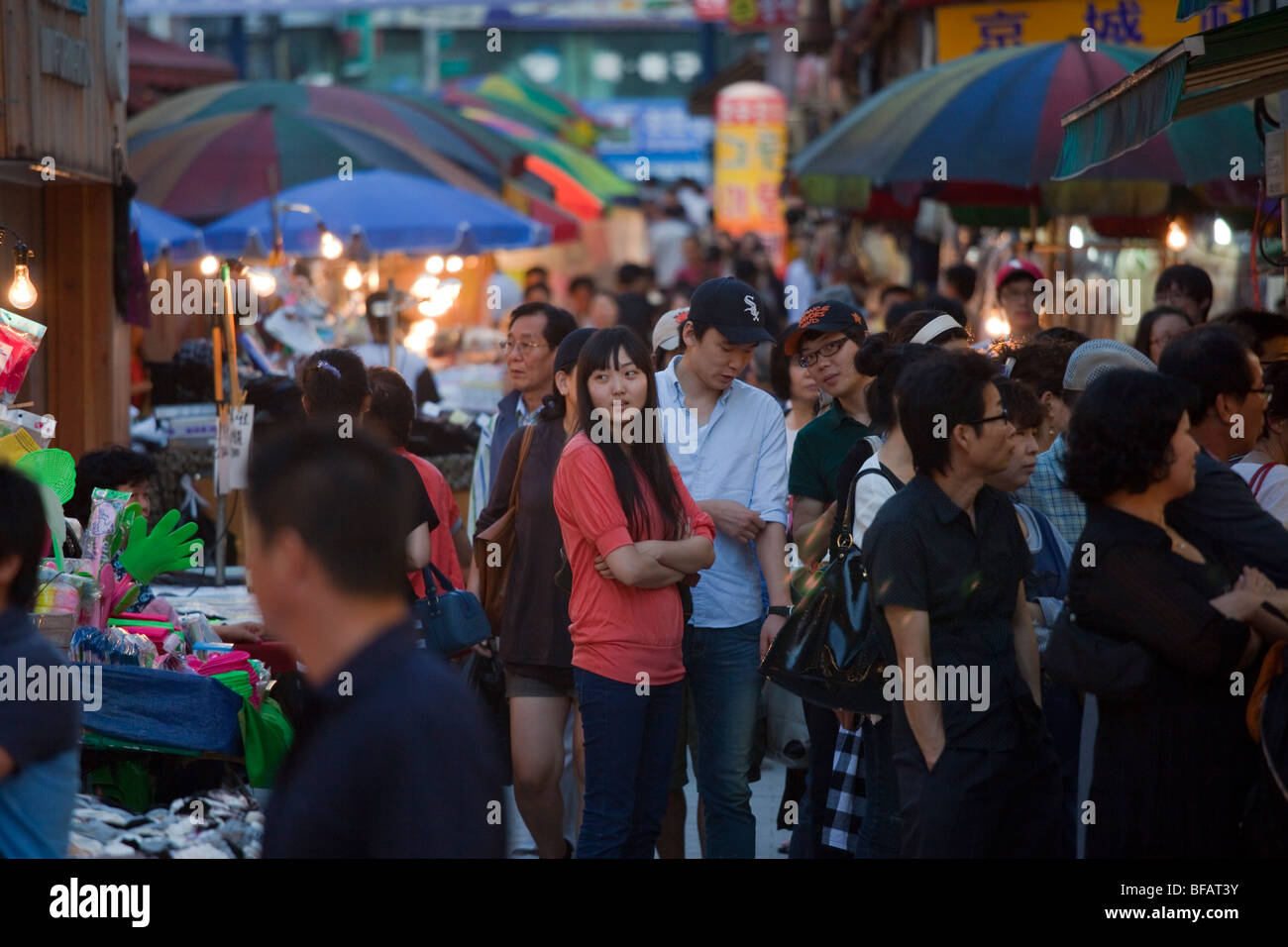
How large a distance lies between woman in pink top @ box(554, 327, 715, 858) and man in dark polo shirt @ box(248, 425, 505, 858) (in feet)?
7.72

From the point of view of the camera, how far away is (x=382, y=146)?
14.0m

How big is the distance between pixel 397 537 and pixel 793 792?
3.96 meters

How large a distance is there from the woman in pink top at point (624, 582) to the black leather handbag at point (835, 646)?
398mm

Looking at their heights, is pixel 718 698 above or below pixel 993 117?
below

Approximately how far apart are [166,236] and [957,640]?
28.6ft

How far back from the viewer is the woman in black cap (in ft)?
17.9

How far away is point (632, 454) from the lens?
4992 millimetres

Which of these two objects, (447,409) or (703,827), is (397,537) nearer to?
(703,827)

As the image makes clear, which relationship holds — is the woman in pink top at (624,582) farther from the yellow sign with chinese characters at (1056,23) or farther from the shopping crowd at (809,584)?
the yellow sign with chinese characters at (1056,23)

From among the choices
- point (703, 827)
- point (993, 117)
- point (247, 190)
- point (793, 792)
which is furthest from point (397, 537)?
point (247, 190)

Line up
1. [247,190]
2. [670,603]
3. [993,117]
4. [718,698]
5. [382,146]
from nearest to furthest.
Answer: [670,603] < [718,698] < [993,117] < [247,190] < [382,146]

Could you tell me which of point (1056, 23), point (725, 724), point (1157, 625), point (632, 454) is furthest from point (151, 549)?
point (1056, 23)

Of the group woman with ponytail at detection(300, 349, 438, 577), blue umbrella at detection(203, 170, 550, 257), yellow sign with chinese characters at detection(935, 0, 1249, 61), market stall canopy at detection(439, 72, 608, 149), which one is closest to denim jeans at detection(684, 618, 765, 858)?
woman with ponytail at detection(300, 349, 438, 577)

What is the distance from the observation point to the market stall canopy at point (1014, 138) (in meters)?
8.20
